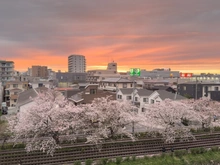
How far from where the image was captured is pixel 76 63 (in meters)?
134

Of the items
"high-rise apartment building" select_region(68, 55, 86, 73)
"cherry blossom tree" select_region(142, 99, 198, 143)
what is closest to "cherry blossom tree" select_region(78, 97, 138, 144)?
"cherry blossom tree" select_region(142, 99, 198, 143)

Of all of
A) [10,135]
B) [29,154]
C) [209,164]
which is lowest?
[209,164]

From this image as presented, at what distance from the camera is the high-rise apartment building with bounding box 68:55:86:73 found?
13350cm

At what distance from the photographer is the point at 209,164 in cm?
1847

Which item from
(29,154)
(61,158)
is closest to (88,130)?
(61,158)

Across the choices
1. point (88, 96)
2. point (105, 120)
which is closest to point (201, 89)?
point (88, 96)

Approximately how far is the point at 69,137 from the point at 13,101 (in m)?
28.6

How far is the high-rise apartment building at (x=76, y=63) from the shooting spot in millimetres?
133500

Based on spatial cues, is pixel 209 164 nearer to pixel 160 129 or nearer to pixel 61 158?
pixel 160 129

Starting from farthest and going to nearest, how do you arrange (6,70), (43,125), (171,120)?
(6,70) < (171,120) < (43,125)

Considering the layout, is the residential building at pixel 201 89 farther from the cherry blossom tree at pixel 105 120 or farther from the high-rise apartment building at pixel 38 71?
the high-rise apartment building at pixel 38 71

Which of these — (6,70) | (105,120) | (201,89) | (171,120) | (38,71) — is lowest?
(171,120)

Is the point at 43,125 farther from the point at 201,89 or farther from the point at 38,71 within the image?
the point at 38,71

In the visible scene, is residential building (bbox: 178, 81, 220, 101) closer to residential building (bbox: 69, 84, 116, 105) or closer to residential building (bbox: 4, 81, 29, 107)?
residential building (bbox: 69, 84, 116, 105)
